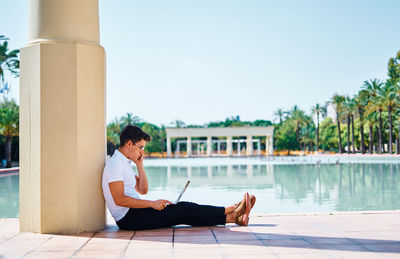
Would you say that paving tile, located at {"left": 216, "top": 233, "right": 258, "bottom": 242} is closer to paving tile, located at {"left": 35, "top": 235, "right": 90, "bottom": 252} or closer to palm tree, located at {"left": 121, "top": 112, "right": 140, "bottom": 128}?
paving tile, located at {"left": 35, "top": 235, "right": 90, "bottom": 252}

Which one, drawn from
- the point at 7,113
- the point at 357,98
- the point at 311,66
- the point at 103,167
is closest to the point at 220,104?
the point at 357,98

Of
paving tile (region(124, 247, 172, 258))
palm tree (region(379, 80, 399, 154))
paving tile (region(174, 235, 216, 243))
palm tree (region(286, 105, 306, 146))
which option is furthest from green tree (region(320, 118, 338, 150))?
paving tile (region(124, 247, 172, 258))

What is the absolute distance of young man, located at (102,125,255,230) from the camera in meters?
3.76

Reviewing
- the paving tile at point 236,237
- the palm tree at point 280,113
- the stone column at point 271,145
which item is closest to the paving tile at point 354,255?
the paving tile at point 236,237

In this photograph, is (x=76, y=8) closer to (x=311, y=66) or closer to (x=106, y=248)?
(x=106, y=248)

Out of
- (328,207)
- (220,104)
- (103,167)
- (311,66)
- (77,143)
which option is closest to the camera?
(77,143)

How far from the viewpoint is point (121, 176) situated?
371 cm

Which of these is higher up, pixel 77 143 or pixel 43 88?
pixel 43 88

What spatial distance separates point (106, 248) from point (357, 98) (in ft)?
147

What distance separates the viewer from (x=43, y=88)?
12.5ft

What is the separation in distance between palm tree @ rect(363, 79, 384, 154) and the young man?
38.0 metres

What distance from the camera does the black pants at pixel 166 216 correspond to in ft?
12.5

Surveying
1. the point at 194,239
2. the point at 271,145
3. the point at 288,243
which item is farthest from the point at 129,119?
the point at 288,243

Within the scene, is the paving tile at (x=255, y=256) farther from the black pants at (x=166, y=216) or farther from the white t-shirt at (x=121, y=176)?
the white t-shirt at (x=121, y=176)
